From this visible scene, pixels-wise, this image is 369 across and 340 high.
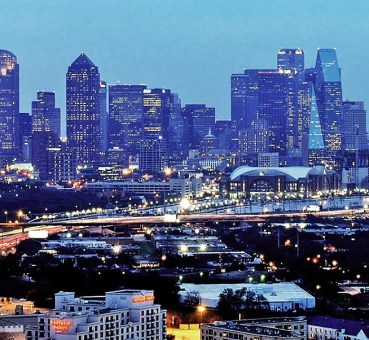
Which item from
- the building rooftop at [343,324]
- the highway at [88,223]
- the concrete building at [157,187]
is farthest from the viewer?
the concrete building at [157,187]

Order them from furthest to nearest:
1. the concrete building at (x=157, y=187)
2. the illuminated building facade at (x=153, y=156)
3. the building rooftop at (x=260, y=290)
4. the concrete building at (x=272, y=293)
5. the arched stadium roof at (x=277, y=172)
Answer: the illuminated building facade at (x=153, y=156) < the concrete building at (x=157, y=187) < the arched stadium roof at (x=277, y=172) < the building rooftop at (x=260, y=290) < the concrete building at (x=272, y=293)

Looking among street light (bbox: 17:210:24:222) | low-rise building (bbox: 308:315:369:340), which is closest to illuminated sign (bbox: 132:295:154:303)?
low-rise building (bbox: 308:315:369:340)

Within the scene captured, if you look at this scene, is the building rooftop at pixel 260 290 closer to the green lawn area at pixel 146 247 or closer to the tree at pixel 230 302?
the tree at pixel 230 302

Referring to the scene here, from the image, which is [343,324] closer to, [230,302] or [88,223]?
[230,302]

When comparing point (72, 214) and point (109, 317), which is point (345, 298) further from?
point (72, 214)

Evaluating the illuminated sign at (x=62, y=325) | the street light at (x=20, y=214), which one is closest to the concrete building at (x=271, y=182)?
the street light at (x=20, y=214)

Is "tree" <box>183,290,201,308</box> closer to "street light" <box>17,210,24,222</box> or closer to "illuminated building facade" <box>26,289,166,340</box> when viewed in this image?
"illuminated building facade" <box>26,289,166,340</box>

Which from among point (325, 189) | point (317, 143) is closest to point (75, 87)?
point (317, 143)

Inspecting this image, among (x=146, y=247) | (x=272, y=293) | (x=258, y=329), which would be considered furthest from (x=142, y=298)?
(x=146, y=247)
